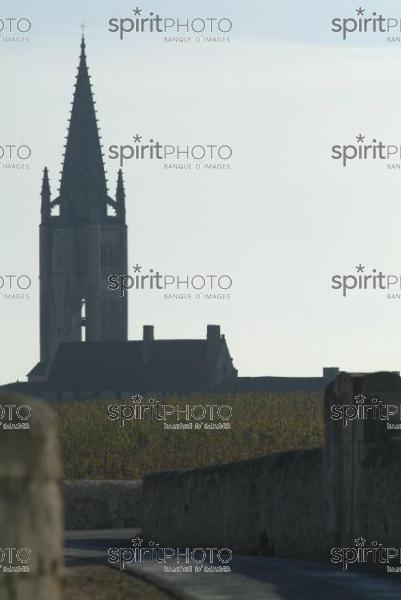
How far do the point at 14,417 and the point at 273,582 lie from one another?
7.54 meters

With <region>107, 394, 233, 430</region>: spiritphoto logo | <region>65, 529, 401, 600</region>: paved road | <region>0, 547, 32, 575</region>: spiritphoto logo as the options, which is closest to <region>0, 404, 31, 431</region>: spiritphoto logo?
<region>0, 547, 32, 575</region>: spiritphoto logo

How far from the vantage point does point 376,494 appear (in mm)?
14719

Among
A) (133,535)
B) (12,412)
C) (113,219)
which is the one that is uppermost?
(113,219)

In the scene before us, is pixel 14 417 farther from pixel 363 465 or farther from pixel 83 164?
pixel 83 164

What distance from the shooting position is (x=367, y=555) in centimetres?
1475

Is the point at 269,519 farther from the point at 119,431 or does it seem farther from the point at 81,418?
the point at 81,418

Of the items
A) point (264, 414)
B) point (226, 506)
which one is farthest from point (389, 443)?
point (264, 414)

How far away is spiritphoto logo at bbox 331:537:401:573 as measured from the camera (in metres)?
14.1

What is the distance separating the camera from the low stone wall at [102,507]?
26.2m

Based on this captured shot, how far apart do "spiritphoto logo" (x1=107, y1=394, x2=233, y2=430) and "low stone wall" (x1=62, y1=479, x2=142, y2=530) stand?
17137mm

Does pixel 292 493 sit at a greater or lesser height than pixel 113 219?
lesser

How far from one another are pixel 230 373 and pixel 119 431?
88.9m

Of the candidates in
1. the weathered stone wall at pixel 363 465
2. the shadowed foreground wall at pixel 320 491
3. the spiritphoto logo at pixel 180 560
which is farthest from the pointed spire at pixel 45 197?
the weathered stone wall at pixel 363 465

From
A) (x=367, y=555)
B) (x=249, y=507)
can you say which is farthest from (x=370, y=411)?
(x=249, y=507)
